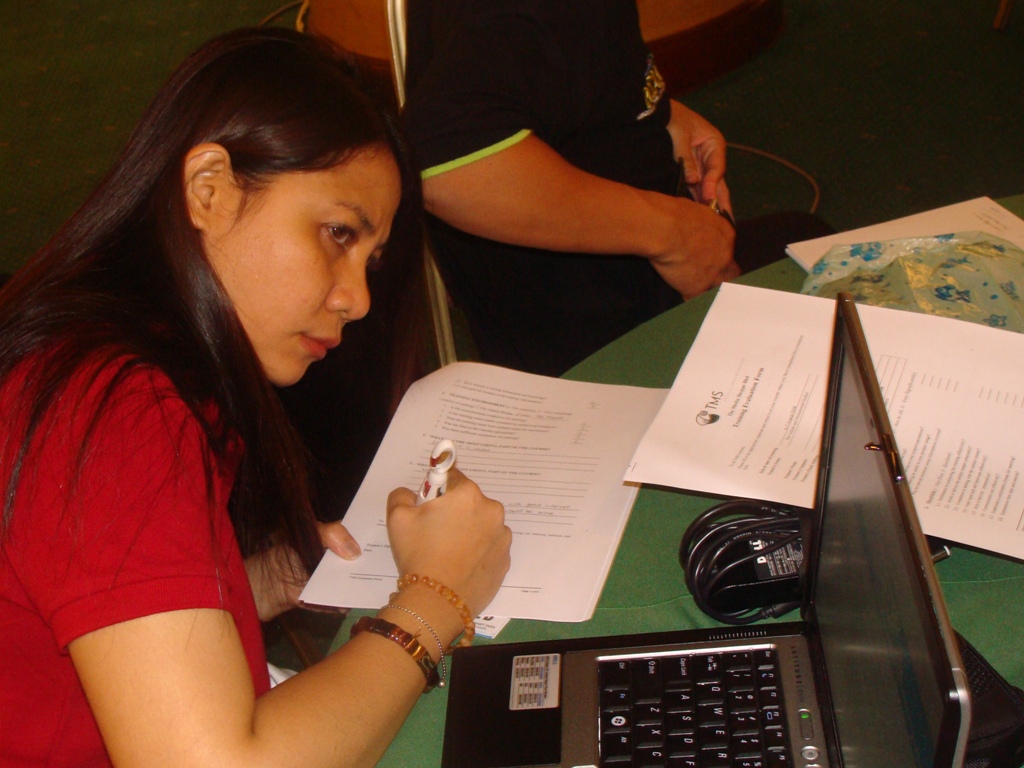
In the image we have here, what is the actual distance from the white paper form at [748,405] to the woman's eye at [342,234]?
32 cm

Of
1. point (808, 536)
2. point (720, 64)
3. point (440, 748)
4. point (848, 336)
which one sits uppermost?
point (848, 336)

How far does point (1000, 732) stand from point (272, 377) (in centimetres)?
66

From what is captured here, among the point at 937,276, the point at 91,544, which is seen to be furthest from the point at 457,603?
the point at 937,276

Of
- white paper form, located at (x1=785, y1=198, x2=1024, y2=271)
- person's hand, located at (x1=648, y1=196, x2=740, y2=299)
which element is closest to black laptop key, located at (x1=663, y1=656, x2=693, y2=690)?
white paper form, located at (x1=785, y1=198, x2=1024, y2=271)

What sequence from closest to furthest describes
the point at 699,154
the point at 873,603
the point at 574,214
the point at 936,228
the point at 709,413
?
the point at 873,603 → the point at 709,413 → the point at 936,228 → the point at 574,214 → the point at 699,154

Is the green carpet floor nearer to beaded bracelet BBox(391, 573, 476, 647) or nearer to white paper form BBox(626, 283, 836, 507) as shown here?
white paper form BBox(626, 283, 836, 507)

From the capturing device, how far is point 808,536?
2.30 ft

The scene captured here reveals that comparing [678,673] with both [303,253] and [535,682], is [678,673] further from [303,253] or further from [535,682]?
[303,253]

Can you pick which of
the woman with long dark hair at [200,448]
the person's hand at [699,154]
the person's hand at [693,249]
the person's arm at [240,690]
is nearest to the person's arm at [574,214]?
the person's hand at [693,249]

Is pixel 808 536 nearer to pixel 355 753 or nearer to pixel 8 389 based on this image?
pixel 355 753

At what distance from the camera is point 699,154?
154 cm

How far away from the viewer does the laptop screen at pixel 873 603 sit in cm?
40

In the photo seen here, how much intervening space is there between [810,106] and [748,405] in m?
2.41

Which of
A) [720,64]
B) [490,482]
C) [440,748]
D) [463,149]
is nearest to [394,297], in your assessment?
[463,149]
